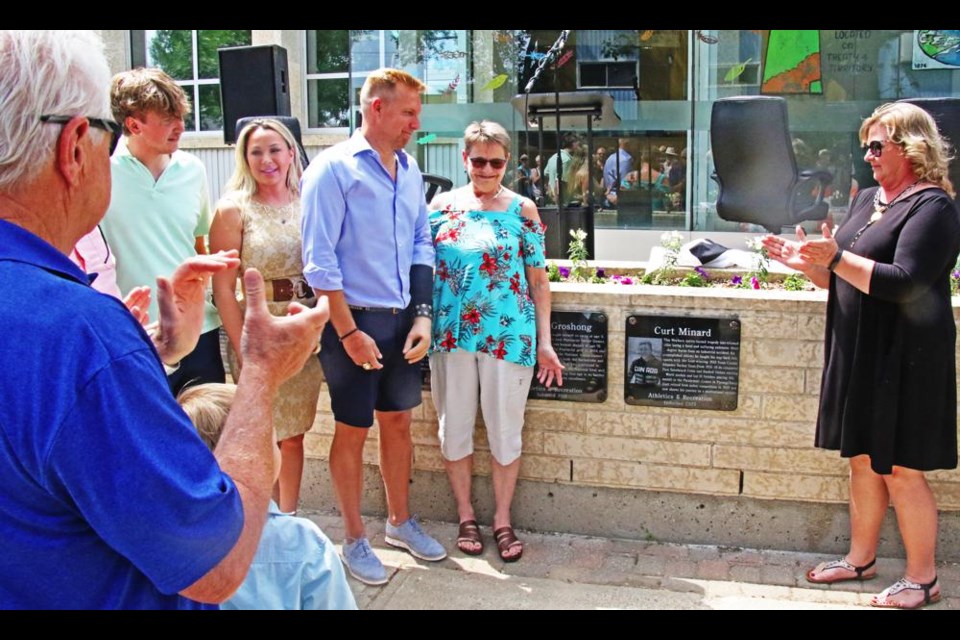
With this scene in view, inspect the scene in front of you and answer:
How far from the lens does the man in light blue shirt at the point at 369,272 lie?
367cm

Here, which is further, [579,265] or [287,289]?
[579,265]

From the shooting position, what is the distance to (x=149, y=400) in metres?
1.29

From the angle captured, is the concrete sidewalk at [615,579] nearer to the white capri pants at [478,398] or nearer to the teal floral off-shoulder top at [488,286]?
A: the white capri pants at [478,398]

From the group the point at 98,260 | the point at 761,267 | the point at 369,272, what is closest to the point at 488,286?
the point at 369,272

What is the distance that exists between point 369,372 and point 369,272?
42 centimetres

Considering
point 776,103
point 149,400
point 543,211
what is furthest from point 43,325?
point 776,103

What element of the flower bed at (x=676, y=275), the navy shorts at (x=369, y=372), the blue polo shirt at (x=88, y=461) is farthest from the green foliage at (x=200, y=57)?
the blue polo shirt at (x=88, y=461)

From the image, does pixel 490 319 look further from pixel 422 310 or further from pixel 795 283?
pixel 795 283

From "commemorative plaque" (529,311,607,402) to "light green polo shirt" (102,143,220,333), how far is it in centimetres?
168

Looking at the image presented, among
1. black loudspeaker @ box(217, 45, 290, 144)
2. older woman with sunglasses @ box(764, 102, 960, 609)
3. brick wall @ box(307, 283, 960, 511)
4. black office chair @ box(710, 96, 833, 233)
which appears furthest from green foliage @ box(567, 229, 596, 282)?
black loudspeaker @ box(217, 45, 290, 144)

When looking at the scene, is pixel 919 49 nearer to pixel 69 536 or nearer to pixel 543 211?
pixel 543 211

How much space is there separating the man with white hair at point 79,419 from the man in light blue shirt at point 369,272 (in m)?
2.18

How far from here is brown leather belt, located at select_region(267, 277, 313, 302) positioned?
12.5 feet

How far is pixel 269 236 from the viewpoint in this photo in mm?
3809
